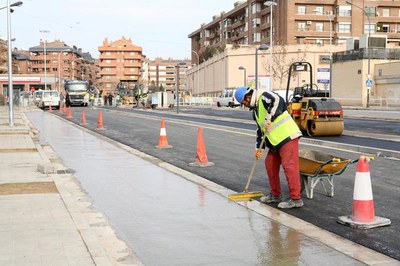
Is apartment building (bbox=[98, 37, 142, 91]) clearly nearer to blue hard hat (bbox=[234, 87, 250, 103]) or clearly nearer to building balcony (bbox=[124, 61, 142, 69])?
building balcony (bbox=[124, 61, 142, 69])

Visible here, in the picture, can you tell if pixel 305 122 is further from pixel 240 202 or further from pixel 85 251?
pixel 85 251

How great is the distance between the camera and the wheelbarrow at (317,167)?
7.10m

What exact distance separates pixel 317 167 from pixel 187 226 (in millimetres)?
2240

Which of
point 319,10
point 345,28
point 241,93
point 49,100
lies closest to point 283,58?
point 319,10

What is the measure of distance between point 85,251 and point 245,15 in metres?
95.7

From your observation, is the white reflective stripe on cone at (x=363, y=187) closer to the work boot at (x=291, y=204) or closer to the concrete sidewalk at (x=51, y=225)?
the work boot at (x=291, y=204)

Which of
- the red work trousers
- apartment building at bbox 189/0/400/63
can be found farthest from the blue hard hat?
apartment building at bbox 189/0/400/63

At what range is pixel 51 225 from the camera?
5750 mm

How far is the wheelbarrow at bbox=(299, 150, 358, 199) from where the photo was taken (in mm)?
7098

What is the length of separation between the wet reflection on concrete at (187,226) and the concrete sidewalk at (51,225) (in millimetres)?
227

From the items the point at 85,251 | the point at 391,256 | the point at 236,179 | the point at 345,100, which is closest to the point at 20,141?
the point at 236,179

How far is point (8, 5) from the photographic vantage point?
2355cm

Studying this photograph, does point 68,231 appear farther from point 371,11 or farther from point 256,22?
point 256,22

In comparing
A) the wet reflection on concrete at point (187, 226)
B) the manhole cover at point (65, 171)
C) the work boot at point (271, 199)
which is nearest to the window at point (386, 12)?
the wet reflection on concrete at point (187, 226)
